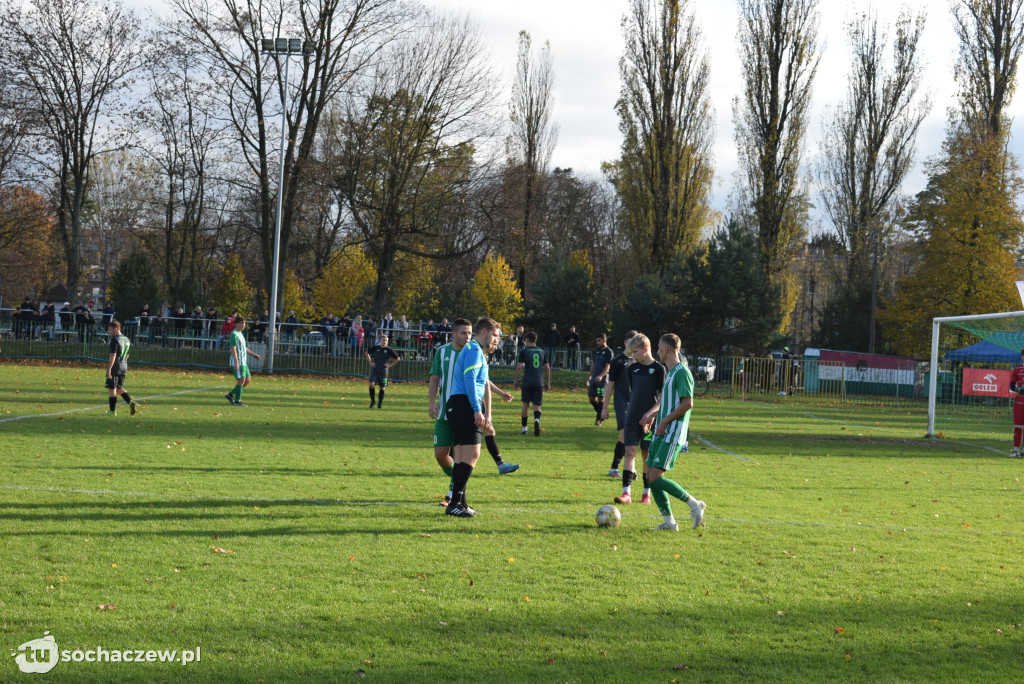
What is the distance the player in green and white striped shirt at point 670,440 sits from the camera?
7.82 metres

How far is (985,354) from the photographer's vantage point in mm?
27328

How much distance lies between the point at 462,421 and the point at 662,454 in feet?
6.12

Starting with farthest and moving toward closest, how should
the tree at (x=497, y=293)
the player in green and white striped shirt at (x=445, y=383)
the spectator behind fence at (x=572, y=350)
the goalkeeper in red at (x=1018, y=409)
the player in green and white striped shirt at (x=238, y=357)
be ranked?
the tree at (x=497, y=293), the spectator behind fence at (x=572, y=350), the player in green and white striped shirt at (x=238, y=357), the goalkeeper in red at (x=1018, y=409), the player in green and white striped shirt at (x=445, y=383)

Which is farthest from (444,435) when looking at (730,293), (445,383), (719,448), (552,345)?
(730,293)

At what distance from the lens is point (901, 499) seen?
34.3 ft

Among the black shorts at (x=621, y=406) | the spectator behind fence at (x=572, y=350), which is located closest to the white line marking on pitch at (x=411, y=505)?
the black shorts at (x=621, y=406)

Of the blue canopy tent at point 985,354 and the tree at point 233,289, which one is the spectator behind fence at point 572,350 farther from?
the tree at point 233,289

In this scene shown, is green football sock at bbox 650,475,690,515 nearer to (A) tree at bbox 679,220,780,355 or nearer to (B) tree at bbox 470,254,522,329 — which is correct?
(A) tree at bbox 679,220,780,355

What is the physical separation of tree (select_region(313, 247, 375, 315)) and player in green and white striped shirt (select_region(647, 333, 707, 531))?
4409 centimetres

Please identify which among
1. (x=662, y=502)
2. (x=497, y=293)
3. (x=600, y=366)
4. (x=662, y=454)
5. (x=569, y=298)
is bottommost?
(x=662, y=502)

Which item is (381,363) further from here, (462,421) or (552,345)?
(552,345)

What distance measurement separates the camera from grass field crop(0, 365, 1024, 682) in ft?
15.0

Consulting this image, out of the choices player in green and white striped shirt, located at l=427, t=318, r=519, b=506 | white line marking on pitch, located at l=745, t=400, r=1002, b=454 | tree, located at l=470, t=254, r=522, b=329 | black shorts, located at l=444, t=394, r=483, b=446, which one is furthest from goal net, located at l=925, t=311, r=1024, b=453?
tree, located at l=470, t=254, r=522, b=329

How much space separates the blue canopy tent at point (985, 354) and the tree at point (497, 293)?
1993 centimetres
